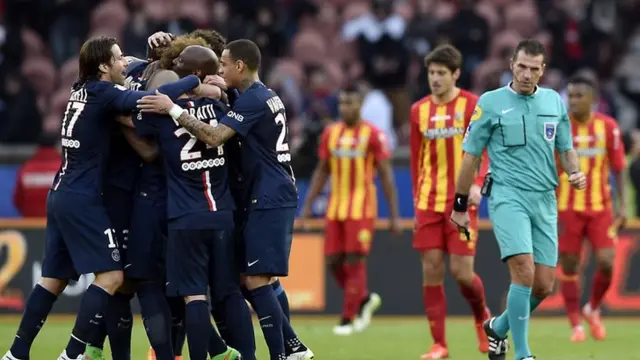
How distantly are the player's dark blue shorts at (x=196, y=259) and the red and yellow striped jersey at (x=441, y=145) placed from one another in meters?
2.95

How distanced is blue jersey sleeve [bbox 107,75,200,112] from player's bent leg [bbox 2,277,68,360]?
1576 mm

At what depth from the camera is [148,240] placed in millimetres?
10344

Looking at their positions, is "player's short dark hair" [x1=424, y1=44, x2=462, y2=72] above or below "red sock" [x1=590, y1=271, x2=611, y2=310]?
above

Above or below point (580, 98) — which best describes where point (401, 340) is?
below

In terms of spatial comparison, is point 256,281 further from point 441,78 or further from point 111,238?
point 441,78

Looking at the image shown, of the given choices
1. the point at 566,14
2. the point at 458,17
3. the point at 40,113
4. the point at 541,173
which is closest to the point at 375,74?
the point at 458,17

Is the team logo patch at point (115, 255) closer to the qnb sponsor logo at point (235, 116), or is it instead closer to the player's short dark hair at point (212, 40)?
the qnb sponsor logo at point (235, 116)

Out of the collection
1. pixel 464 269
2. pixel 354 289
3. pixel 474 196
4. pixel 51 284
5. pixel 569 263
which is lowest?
pixel 354 289

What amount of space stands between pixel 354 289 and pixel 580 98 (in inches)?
131

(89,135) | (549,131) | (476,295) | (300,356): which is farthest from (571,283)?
(89,135)

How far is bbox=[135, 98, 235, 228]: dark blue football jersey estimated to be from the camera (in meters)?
10.0

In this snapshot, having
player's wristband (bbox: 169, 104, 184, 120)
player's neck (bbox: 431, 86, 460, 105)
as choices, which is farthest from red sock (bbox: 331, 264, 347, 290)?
player's wristband (bbox: 169, 104, 184, 120)

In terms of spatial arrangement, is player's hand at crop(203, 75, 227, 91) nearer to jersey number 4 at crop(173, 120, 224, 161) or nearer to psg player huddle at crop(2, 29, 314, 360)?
psg player huddle at crop(2, 29, 314, 360)

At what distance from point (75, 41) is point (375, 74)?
467 cm
